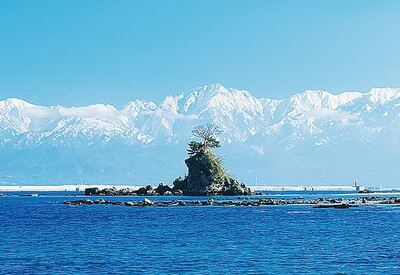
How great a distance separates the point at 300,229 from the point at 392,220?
79.1ft

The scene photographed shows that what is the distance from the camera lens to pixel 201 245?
81.9 m

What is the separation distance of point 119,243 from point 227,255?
52.3 feet

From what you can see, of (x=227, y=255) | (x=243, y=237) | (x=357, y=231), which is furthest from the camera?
(x=357, y=231)

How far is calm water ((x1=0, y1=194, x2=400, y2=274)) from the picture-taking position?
6501cm

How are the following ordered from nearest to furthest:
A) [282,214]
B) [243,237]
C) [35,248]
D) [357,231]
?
1. [35,248]
2. [243,237]
3. [357,231]
4. [282,214]

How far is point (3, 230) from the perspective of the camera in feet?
340

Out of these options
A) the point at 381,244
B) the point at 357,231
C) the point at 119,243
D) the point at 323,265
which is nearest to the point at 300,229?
the point at 357,231

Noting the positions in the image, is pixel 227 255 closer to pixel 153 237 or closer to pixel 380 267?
pixel 380 267

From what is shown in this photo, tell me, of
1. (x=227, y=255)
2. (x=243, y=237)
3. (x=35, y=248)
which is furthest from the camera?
(x=243, y=237)

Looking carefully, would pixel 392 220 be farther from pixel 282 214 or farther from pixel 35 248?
pixel 35 248

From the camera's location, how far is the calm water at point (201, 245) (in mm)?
65012

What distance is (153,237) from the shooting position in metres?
91.8

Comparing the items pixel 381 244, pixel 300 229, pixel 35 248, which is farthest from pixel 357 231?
pixel 35 248

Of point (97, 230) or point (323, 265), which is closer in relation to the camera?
point (323, 265)
